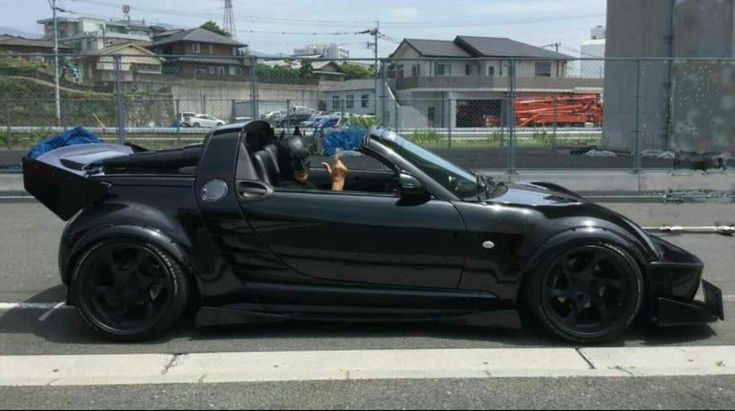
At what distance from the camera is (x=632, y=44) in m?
21.6

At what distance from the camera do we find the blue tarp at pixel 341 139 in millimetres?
12891

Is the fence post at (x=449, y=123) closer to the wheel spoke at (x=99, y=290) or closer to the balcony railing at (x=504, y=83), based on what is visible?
the wheel spoke at (x=99, y=290)

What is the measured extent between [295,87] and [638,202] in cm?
797

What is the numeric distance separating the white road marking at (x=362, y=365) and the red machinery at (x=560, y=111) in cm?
1694

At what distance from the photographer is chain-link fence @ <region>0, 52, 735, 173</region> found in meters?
12.8

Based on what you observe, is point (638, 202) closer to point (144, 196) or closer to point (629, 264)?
point (629, 264)

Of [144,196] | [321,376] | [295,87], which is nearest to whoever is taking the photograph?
[321,376]

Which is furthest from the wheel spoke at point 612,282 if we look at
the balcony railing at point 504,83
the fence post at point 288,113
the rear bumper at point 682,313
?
the balcony railing at point 504,83

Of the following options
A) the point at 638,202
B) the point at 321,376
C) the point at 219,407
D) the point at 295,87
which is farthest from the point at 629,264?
the point at 295,87

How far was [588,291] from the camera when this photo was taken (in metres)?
4.57

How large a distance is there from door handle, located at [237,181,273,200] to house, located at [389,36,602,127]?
28.3ft

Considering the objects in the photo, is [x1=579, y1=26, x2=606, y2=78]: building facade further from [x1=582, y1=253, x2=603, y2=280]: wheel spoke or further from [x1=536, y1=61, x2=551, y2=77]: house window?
[x1=582, y1=253, x2=603, y2=280]: wheel spoke

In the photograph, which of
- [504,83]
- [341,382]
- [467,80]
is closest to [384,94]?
[341,382]

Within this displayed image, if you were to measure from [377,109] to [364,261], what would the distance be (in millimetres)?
9209
